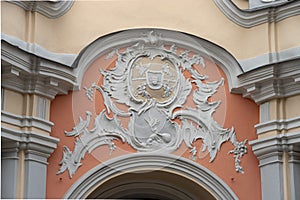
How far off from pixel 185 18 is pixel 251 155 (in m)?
1.86

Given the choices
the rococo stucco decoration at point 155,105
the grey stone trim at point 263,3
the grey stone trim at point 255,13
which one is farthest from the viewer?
the grey stone trim at point 263,3

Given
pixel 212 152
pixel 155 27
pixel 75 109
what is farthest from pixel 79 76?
pixel 212 152

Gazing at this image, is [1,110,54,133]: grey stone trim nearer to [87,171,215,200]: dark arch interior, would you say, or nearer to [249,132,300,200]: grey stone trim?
[87,171,215,200]: dark arch interior

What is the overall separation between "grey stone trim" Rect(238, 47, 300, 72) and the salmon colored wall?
1.04 feet

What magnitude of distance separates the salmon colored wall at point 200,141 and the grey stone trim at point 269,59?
316 mm

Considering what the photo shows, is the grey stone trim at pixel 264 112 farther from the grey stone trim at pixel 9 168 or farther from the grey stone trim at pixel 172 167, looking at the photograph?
the grey stone trim at pixel 9 168

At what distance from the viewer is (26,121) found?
31.3ft

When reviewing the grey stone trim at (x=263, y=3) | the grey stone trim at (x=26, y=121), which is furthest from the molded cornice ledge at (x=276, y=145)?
the grey stone trim at (x=26, y=121)

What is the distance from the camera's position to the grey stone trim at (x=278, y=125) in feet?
32.4

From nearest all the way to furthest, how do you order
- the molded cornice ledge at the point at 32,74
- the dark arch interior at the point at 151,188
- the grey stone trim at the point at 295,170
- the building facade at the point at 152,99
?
1. the molded cornice ledge at the point at 32,74
2. the building facade at the point at 152,99
3. the grey stone trim at the point at 295,170
4. the dark arch interior at the point at 151,188

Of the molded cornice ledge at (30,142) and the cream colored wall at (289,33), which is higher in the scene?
the cream colored wall at (289,33)

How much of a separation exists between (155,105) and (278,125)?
146 centimetres

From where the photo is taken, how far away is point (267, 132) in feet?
33.0

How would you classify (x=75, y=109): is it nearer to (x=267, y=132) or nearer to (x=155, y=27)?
(x=155, y=27)
